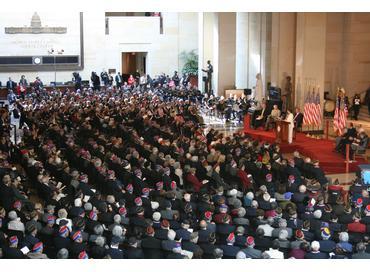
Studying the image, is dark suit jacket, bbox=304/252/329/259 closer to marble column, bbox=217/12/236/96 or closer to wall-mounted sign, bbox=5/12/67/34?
marble column, bbox=217/12/236/96

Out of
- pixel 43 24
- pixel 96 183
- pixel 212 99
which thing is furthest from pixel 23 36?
pixel 96 183

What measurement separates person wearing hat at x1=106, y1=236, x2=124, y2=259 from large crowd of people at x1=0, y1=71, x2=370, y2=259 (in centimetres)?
2

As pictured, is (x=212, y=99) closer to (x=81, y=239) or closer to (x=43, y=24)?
(x=43, y=24)

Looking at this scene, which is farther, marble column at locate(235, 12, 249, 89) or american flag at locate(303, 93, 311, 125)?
marble column at locate(235, 12, 249, 89)

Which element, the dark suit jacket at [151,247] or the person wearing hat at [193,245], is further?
the dark suit jacket at [151,247]

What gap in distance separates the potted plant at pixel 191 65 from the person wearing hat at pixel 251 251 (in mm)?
31397

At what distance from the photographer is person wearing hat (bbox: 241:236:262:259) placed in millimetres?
11031

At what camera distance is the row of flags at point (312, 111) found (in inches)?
1052

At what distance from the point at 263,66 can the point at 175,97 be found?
4.64 metres

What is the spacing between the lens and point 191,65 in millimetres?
45156

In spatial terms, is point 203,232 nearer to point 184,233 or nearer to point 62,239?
point 184,233

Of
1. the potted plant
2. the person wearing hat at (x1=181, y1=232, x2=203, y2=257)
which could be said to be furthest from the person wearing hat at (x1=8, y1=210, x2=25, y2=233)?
the potted plant

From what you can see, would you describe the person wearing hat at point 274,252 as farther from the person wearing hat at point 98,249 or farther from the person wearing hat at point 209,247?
the person wearing hat at point 98,249

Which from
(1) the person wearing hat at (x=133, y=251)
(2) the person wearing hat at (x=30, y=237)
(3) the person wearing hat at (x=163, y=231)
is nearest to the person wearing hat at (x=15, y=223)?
(2) the person wearing hat at (x=30, y=237)
